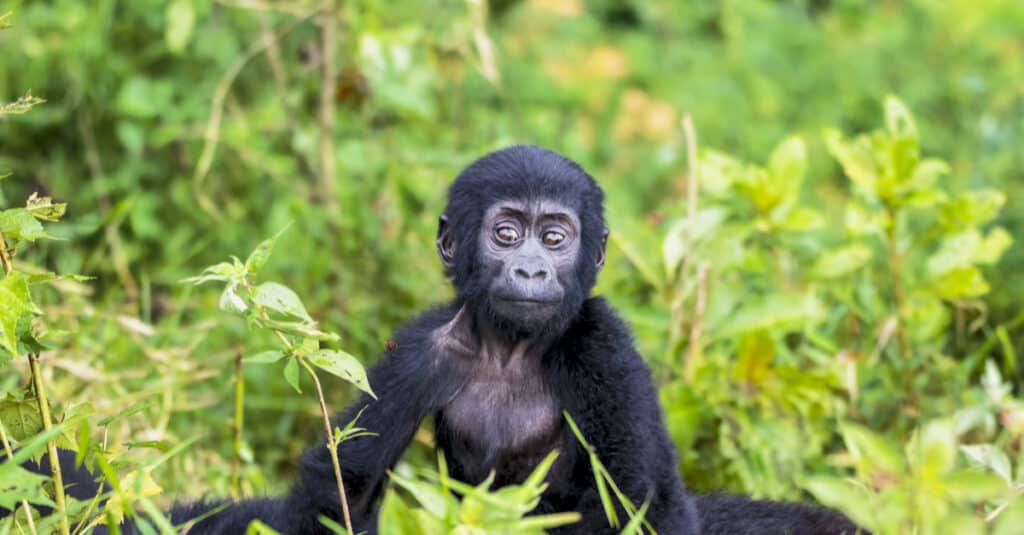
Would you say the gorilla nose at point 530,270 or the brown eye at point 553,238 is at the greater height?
the brown eye at point 553,238

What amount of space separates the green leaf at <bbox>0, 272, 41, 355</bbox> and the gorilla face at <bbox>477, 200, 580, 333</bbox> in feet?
5.05

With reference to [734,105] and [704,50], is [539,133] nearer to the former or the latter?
[734,105]

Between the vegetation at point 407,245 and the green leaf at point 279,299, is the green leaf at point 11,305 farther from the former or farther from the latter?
the green leaf at point 279,299

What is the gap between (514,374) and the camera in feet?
14.8

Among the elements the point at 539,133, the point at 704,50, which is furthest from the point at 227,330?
the point at 704,50

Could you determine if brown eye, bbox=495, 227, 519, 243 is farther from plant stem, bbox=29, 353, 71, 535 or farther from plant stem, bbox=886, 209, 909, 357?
plant stem, bbox=886, 209, 909, 357

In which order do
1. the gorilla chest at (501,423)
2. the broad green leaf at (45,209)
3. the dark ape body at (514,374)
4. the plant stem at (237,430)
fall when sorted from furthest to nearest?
the plant stem at (237,430) < the gorilla chest at (501,423) < the dark ape body at (514,374) < the broad green leaf at (45,209)


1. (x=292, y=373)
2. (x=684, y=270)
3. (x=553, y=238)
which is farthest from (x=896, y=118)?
(x=292, y=373)

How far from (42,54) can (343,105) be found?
1.84 metres

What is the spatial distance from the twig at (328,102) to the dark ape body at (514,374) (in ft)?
7.84

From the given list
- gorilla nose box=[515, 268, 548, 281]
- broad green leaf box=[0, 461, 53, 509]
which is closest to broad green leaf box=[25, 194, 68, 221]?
broad green leaf box=[0, 461, 53, 509]

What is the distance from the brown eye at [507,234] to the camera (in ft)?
14.6

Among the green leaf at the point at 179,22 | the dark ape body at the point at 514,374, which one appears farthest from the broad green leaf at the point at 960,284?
the green leaf at the point at 179,22

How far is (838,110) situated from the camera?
9.78m
